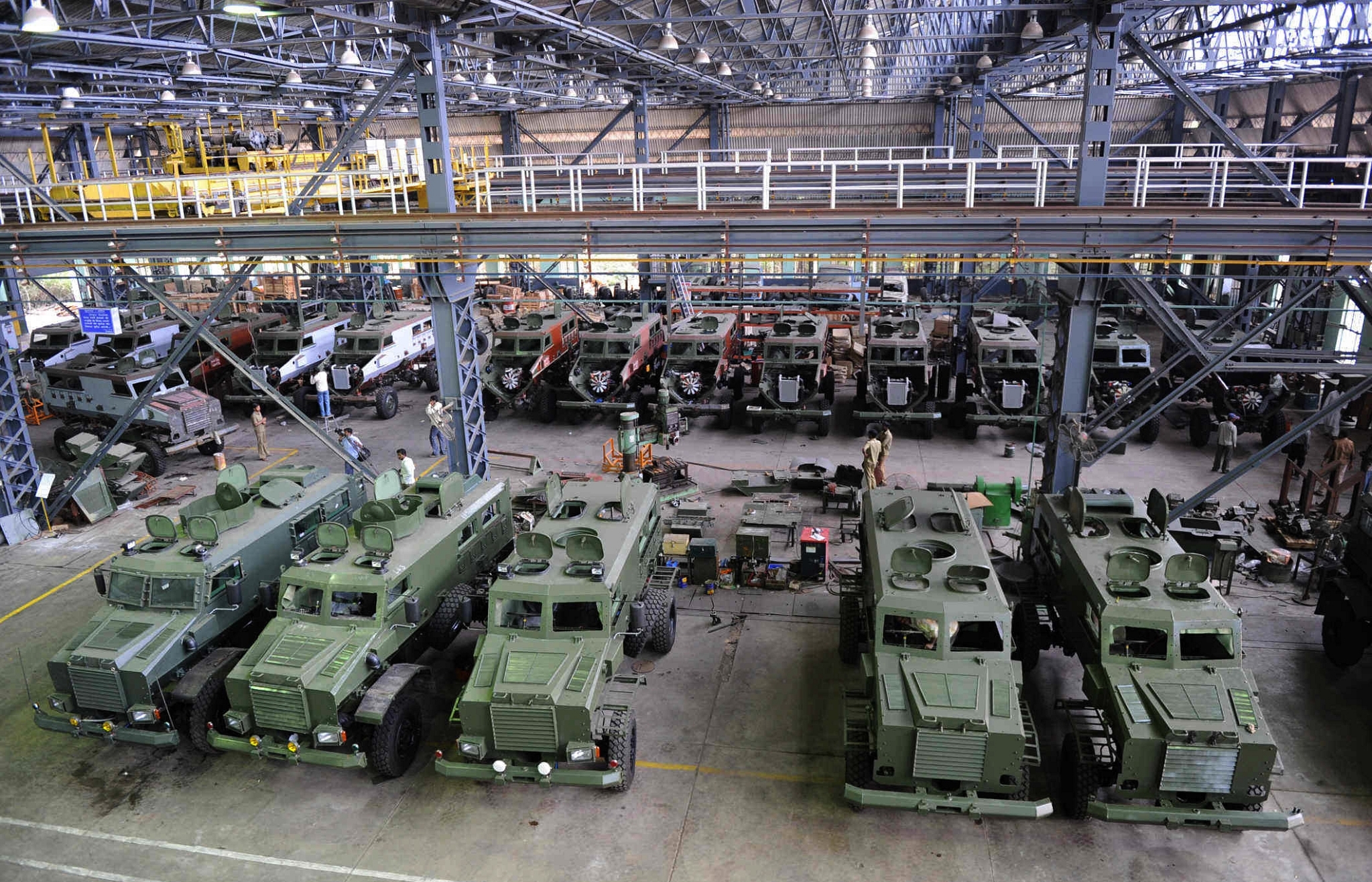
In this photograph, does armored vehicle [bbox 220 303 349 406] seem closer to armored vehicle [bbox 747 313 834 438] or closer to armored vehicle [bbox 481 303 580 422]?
armored vehicle [bbox 481 303 580 422]

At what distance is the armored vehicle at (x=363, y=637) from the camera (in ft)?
31.4

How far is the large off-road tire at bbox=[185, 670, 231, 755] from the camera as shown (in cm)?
1022

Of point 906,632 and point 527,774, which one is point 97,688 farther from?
point 906,632

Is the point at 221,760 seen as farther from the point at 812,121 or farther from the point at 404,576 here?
the point at 812,121

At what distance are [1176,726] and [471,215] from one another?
Result: 11962 mm

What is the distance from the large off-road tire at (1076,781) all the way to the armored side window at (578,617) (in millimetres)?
5031

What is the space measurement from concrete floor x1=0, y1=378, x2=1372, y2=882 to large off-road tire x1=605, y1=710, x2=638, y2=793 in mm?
223

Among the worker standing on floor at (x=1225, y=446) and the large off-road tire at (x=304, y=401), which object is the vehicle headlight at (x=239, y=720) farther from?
the worker standing on floor at (x=1225, y=446)

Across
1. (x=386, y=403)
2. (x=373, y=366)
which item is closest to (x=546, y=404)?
(x=386, y=403)

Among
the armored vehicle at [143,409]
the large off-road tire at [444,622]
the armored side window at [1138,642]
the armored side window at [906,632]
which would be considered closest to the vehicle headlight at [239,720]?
the large off-road tire at [444,622]

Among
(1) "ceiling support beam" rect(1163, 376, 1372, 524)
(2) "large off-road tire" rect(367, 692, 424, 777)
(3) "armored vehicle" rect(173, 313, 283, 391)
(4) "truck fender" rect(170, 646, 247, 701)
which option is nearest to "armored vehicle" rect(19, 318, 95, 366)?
(3) "armored vehicle" rect(173, 313, 283, 391)

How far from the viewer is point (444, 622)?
1163cm

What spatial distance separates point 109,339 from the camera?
24.6 m

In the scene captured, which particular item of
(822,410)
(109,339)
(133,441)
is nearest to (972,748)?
(822,410)
